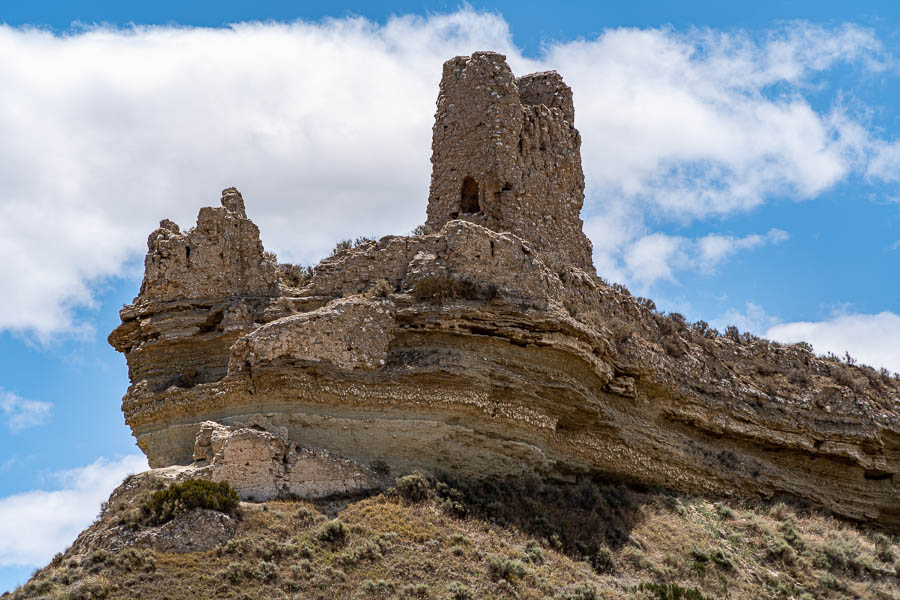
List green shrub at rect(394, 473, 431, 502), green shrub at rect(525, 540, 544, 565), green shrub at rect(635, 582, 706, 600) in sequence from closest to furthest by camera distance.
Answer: green shrub at rect(525, 540, 544, 565) → green shrub at rect(635, 582, 706, 600) → green shrub at rect(394, 473, 431, 502)

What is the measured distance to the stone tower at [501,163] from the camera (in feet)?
115

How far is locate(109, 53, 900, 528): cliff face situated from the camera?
29.2 metres

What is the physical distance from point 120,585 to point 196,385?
631 cm

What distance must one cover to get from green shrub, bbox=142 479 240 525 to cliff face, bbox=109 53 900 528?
34.8 inches

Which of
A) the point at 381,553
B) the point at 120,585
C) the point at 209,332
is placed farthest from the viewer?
the point at 209,332

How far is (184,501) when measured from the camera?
1046 inches

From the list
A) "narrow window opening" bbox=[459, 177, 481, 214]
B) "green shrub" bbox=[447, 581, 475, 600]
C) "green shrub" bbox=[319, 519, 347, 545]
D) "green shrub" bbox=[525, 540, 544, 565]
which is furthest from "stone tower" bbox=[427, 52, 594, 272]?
"green shrub" bbox=[447, 581, 475, 600]

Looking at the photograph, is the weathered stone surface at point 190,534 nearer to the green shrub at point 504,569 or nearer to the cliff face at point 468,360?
the cliff face at point 468,360

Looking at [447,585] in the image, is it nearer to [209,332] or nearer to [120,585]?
[120,585]

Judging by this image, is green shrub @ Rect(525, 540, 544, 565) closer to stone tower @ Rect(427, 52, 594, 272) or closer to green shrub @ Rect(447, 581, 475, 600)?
Answer: green shrub @ Rect(447, 581, 475, 600)

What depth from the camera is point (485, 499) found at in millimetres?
29094

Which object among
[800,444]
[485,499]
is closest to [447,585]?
[485,499]

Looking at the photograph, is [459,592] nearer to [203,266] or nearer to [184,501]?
[184,501]

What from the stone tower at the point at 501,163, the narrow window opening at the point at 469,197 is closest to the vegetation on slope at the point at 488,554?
the stone tower at the point at 501,163
